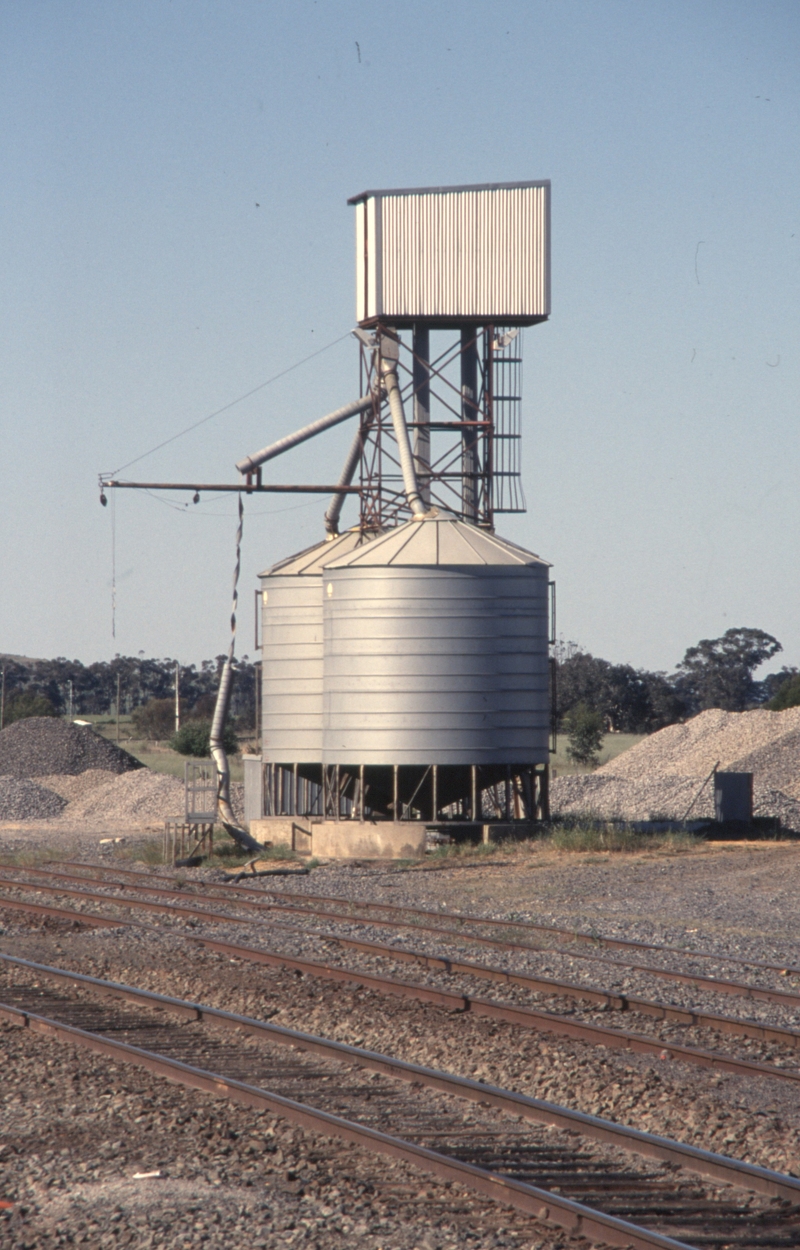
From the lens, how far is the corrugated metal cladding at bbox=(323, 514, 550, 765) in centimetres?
2923

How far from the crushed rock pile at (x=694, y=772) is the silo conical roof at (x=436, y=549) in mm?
10362

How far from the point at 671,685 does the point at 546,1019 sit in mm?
109846

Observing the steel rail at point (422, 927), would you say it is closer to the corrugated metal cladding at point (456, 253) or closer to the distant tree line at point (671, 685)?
the corrugated metal cladding at point (456, 253)

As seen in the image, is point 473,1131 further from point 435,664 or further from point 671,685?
point 671,685

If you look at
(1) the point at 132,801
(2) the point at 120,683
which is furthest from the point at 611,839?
(2) the point at 120,683

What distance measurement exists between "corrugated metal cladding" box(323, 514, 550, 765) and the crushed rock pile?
9.29 m

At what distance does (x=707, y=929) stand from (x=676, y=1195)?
11328 mm

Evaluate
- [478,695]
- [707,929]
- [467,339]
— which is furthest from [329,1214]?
[467,339]

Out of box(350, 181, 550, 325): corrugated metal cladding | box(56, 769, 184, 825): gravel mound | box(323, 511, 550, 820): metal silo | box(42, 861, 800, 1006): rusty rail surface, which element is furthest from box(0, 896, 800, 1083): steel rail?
box(56, 769, 184, 825): gravel mound

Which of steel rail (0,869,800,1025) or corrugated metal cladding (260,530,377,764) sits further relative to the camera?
corrugated metal cladding (260,530,377,764)

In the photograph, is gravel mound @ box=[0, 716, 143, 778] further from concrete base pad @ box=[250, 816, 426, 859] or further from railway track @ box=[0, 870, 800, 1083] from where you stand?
railway track @ box=[0, 870, 800, 1083]

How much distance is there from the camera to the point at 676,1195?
7.41 meters

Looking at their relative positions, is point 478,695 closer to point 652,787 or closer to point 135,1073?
point 652,787

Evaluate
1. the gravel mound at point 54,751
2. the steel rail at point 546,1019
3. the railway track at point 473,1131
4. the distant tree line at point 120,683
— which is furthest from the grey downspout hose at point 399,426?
the distant tree line at point 120,683
